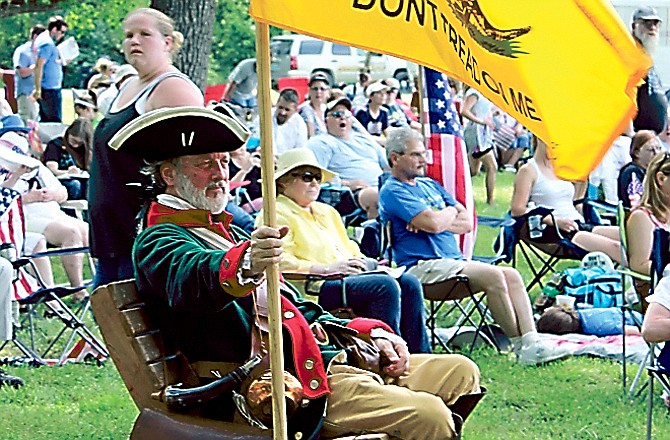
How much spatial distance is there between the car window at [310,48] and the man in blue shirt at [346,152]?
2077 cm

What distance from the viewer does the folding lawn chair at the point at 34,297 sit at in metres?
7.20

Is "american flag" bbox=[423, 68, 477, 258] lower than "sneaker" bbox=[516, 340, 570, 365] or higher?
higher

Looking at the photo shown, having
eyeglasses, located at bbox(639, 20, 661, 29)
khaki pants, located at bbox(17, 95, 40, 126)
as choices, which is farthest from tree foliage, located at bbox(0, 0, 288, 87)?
eyeglasses, located at bbox(639, 20, 661, 29)

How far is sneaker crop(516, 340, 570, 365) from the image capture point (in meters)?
7.41

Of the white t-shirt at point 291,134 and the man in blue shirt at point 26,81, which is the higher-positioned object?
the man in blue shirt at point 26,81

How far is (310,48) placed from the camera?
32344 mm

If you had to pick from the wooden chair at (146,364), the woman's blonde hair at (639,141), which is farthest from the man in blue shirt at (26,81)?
the wooden chair at (146,364)

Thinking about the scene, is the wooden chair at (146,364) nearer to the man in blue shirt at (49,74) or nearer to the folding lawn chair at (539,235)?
the folding lawn chair at (539,235)

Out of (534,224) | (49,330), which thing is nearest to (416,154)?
(534,224)

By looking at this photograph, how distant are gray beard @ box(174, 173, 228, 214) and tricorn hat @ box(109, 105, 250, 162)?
0.09 metres

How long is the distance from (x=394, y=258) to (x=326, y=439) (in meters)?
3.74

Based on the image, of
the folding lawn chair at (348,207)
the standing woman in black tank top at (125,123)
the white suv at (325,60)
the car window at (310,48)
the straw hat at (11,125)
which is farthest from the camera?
the car window at (310,48)

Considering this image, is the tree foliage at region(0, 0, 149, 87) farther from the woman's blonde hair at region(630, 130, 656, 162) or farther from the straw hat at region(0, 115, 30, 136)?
the woman's blonde hair at region(630, 130, 656, 162)

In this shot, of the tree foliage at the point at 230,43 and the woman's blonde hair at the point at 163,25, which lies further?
the tree foliage at the point at 230,43
